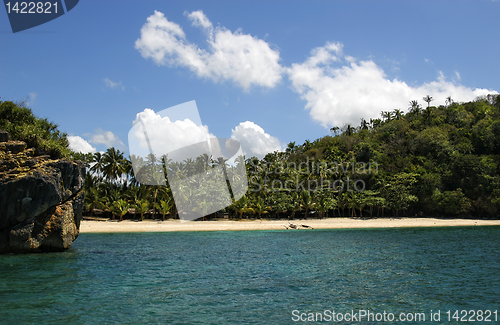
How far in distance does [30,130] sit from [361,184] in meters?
57.0

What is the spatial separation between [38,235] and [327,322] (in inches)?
755

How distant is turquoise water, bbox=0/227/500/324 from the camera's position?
1036 cm

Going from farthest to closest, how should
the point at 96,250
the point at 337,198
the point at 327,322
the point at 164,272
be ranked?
1. the point at 337,198
2. the point at 96,250
3. the point at 164,272
4. the point at 327,322

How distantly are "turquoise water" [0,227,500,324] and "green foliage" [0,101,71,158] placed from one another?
707 centimetres

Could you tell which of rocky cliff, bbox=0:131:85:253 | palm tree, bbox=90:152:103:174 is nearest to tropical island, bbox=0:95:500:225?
palm tree, bbox=90:152:103:174

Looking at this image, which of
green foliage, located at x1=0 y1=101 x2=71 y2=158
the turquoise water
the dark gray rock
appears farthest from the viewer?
green foliage, located at x1=0 y1=101 x2=71 y2=158

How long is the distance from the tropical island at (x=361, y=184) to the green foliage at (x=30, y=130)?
27.4m

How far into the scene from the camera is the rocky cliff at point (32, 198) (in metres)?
18.9

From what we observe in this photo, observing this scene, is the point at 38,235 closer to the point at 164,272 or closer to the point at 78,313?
the point at 164,272

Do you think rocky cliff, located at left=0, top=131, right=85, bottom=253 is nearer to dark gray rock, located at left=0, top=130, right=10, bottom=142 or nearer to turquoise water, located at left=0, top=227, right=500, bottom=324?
dark gray rock, located at left=0, top=130, right=10, bottom=142

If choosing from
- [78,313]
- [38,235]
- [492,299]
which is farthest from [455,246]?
[38,235]

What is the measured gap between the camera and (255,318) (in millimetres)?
9953

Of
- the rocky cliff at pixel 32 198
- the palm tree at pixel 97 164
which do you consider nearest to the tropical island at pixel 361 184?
the palm tree at pixel 97 164

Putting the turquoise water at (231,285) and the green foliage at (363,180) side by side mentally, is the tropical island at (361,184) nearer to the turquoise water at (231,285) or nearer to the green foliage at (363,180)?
the green foliage at (363,180)
